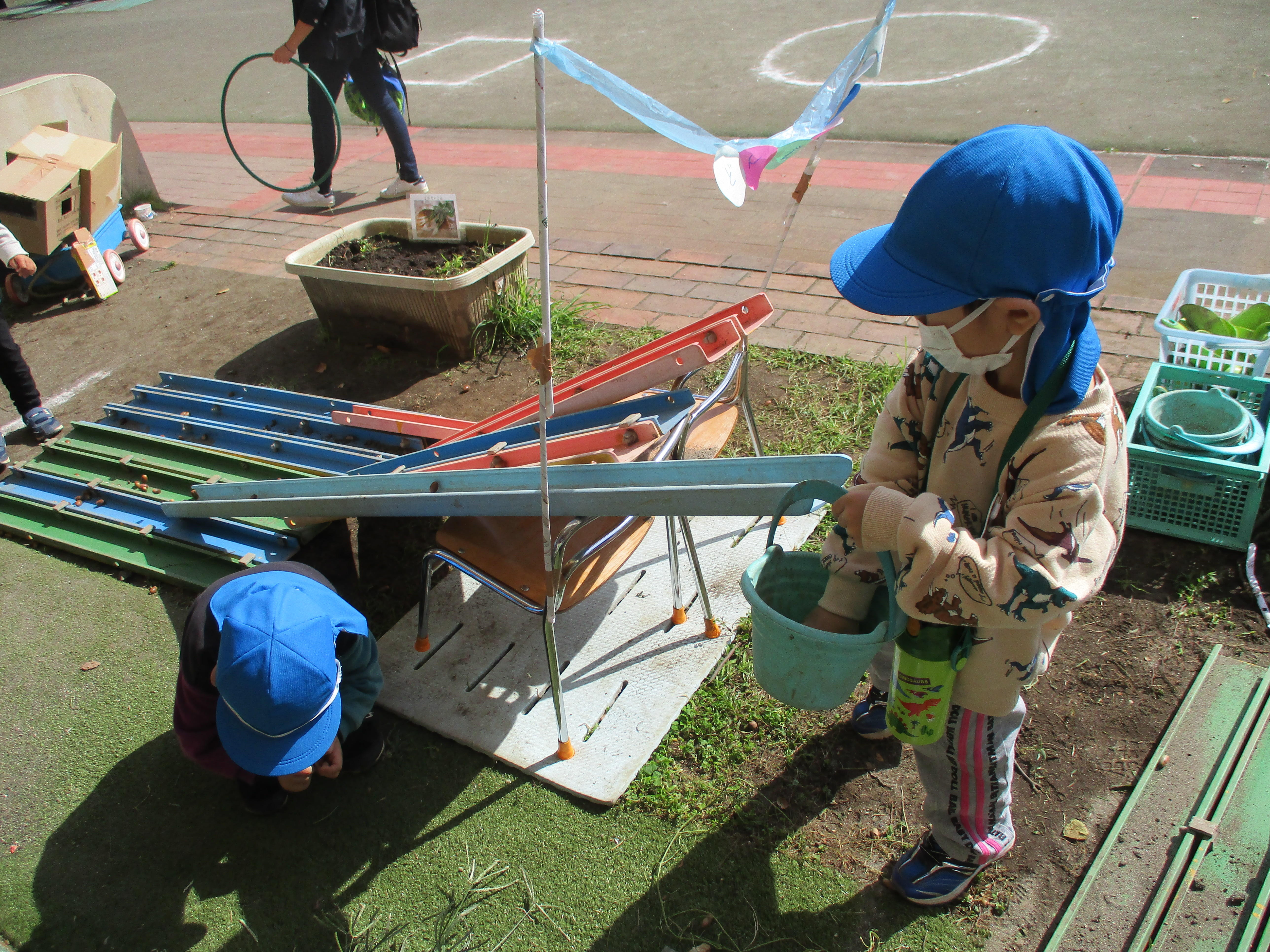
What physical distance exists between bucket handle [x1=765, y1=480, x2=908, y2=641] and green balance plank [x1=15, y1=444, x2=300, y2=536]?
235 centimetres

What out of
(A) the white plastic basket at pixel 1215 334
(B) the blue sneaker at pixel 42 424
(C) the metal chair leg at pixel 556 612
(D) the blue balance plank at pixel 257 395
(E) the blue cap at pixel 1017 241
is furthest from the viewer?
(B) the blue sneaker at pixel 42 424

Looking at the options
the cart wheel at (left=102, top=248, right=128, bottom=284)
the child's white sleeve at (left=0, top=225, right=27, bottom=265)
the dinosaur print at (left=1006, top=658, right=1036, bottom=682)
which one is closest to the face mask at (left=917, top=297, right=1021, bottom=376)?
the dinosaur print at (left=1006, top=658, right=1036, bottom=682)

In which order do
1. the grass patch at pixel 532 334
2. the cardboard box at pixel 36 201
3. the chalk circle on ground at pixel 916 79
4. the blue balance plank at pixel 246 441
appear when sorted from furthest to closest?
the chalk circle on ground at pixel 916 79 → the cardboard box at pixel 36 201 → the grass patch at pixel 532 334 → the blue balance plank at pixel 246 441

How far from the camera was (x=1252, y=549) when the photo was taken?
115 inches

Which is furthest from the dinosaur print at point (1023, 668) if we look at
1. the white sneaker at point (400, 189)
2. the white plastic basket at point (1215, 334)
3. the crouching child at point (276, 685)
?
the white sneaker at point (400, 189)

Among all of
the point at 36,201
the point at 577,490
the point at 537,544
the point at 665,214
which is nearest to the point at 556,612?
the point at 537,544

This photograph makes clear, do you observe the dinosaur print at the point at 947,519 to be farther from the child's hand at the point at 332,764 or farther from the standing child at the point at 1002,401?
the child's hand at the point at 332,764

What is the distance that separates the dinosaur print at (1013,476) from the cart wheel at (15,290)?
6.59 m

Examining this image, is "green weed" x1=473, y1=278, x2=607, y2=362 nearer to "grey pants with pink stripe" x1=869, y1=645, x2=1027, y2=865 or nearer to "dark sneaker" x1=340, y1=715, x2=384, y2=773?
"dark sneaker" x1=340, y1=715, x2=384, y2=773

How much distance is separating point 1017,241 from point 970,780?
1.20 meters

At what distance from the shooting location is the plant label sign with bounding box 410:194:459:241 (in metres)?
4.79

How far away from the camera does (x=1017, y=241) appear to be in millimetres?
1314

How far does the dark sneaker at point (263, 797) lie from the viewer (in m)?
2.46

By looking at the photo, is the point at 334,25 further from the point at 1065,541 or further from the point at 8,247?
the point at 1065,541
